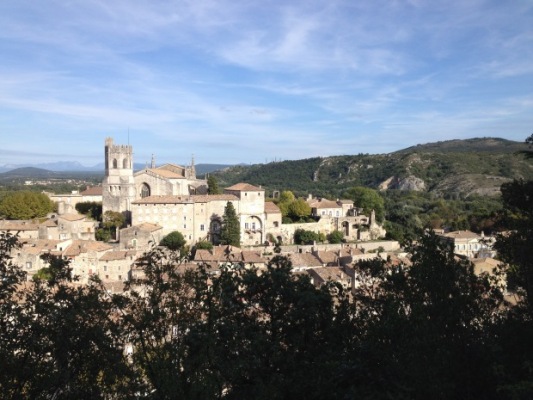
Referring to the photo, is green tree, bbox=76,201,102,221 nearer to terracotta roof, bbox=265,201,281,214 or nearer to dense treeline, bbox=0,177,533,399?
terracotta roof, bbox=265,201,281,214

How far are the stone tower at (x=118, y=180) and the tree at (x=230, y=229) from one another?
964 cm

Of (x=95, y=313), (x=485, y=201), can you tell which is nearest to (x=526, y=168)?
(x=485, y=201)

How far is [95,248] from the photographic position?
36.3m

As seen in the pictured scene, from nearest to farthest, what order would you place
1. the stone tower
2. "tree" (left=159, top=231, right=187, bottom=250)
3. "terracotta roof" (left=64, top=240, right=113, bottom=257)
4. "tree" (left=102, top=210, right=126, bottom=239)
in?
1. "terracotta roof" (left=64, top=240, right=113, bottom=257)
2. "tree" (left=159, top=231, right=187, bottom=250)
3. "tree" (left=102, top=210, right=126, bottom=239)
4. the stone tower

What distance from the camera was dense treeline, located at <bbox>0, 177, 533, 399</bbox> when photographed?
8328 millimetres

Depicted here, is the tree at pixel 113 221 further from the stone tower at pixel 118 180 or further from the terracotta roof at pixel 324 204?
the terracotta roof at pixel 324 204

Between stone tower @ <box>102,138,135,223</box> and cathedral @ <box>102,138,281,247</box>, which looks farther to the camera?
stone tower @ <box>102,138,135,223</box>

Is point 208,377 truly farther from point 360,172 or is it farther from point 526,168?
point 360,172

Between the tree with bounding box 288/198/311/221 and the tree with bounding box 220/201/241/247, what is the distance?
11.1m

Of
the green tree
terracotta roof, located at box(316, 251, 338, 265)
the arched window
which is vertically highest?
the arched window

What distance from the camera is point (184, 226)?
45688 millimetres

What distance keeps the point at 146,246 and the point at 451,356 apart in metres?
34.8

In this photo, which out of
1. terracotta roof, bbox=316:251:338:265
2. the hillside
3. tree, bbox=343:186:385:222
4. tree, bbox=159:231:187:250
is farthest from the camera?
the hillside

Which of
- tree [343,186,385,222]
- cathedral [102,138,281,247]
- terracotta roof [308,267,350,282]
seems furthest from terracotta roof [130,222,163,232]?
tree [343,186,385,222]
